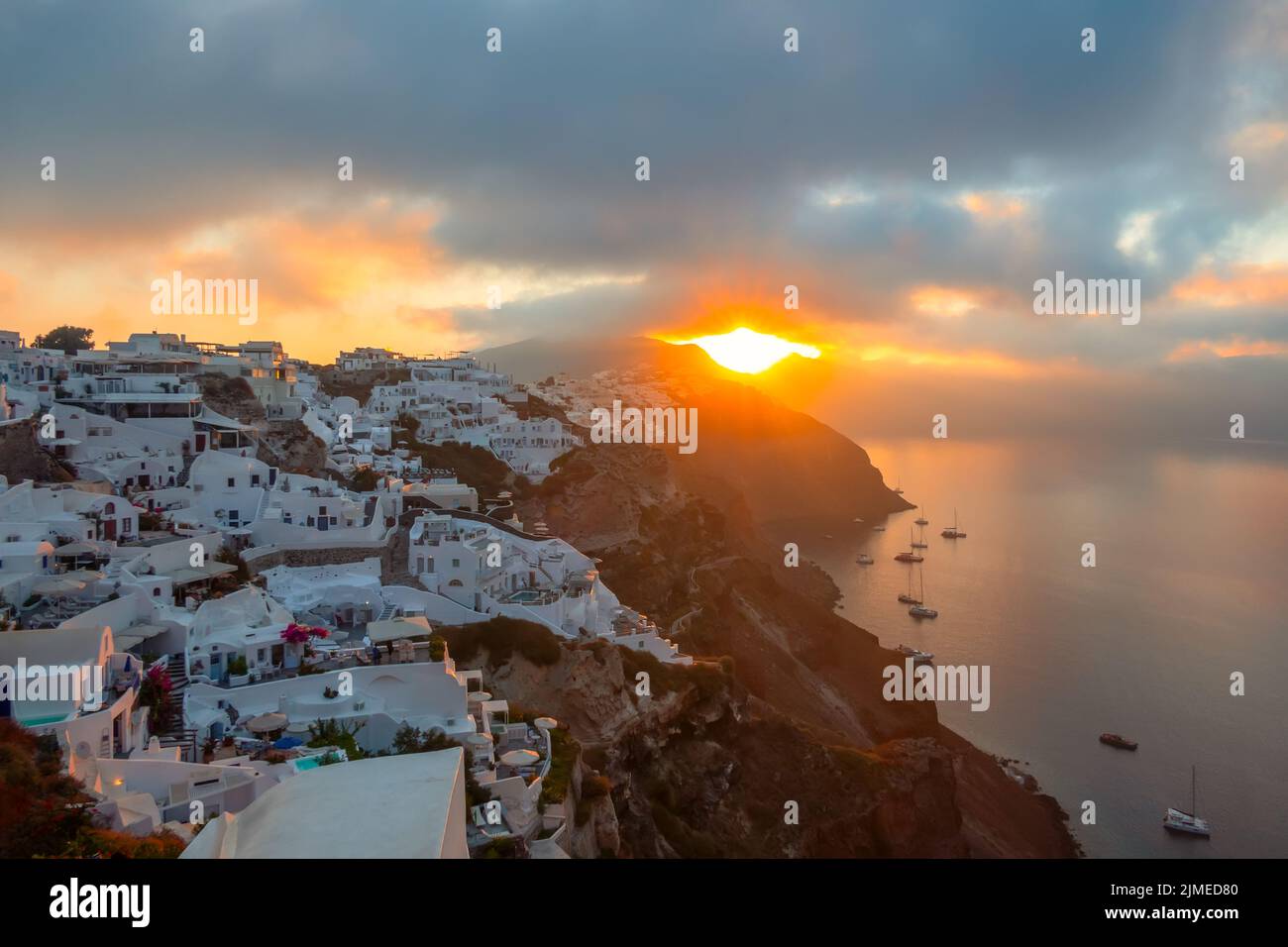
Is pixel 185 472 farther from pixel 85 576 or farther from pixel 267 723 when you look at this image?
pixel 267 723

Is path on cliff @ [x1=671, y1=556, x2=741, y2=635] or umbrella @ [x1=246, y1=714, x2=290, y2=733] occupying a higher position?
umbrella @ [x1=246, y1=714, x2=290, y2=733]

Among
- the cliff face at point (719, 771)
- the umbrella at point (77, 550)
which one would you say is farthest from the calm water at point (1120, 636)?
the umbrella at point (77, 550)

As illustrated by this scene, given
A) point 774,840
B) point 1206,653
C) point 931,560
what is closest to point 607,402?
point 931,560

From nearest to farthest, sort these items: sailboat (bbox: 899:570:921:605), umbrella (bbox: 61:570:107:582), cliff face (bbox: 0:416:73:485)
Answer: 1. umbrella (bbox: 61:570:107:582)
2. cliff face (bbox: 0:416:73:485)
3. sailboat (bbox: 899:570:921:605)

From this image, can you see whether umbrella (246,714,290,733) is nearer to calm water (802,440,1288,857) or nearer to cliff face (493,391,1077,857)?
cliff face (493,391,1077,857)

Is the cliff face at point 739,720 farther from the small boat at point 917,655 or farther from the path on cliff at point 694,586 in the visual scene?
the small boat at point 917,655

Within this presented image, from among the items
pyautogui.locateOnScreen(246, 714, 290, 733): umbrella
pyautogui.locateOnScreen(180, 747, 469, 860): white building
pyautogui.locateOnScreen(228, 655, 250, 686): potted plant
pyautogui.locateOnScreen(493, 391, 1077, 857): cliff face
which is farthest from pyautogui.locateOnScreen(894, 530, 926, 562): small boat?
pyautogui.locateOnScreen(180, 747, 469, 860): white building
